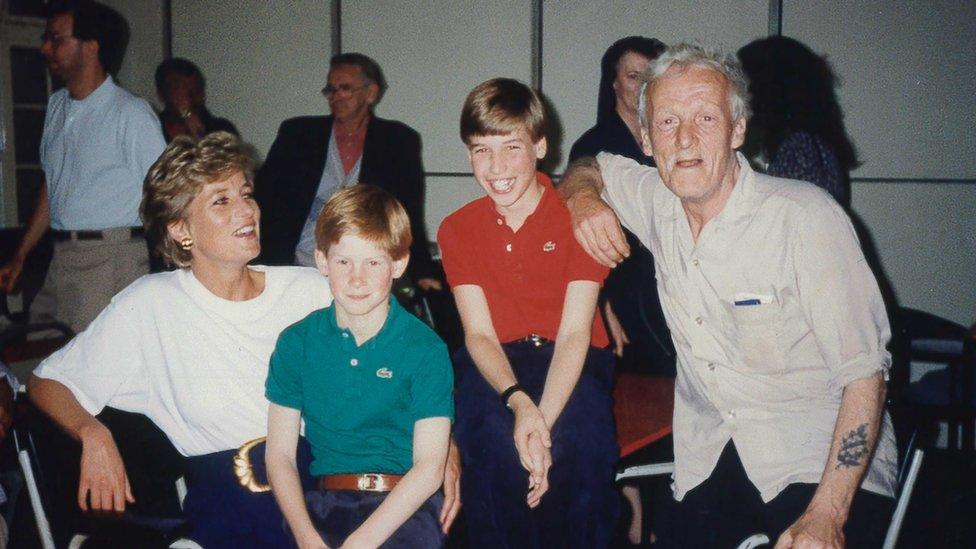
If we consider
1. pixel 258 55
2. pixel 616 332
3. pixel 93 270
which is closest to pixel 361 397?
pixel 616 332

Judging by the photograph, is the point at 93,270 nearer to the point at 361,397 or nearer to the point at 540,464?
the point at 361,397

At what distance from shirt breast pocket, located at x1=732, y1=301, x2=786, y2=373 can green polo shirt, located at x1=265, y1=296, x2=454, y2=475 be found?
2.15 feet

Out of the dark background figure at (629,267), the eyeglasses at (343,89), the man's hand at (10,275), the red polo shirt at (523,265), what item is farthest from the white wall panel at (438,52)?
the red polo shirt at (523,265)

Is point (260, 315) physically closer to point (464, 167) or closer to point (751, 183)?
point (751, 183)

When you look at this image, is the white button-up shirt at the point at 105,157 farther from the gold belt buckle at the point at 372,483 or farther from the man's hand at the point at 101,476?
the gold belt buckle at the point at 372,483

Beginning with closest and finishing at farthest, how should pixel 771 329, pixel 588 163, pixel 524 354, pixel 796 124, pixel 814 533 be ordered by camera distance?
pixel 814 533
pixel 771 329
pixel 524 354
pixel 588 163
pixel 796 124

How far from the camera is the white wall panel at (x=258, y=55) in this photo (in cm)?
571

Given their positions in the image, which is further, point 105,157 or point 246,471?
point 105,157

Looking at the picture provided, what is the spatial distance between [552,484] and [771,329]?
0.61m

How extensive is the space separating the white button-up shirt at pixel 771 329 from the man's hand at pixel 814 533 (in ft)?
0.61

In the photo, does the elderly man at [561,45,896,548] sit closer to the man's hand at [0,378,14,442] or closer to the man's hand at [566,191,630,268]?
the man's hand at [566,191,630,268]

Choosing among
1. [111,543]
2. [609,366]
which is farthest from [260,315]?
[609,366]

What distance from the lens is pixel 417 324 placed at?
6.06ft

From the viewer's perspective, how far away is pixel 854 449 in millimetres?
1590
